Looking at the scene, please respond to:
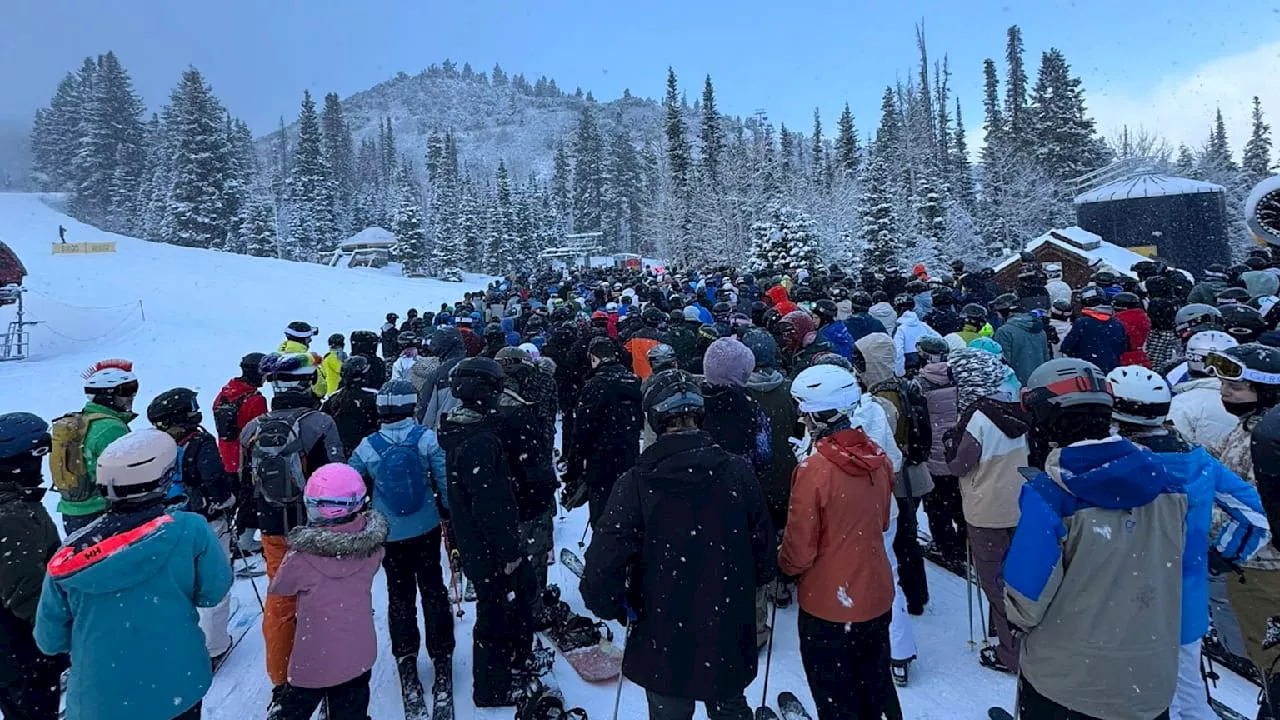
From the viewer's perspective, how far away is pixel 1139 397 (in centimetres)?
236

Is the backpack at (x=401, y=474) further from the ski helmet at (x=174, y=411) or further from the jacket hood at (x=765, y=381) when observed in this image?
the jacket hood at (x=765, y=381)

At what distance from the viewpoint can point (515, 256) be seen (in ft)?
188

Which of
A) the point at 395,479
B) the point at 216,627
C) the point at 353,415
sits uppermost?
the point at 353,415

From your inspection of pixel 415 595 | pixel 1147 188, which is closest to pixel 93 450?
pixel 415 595

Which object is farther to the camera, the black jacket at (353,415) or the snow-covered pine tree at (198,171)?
the snow-covered pine tree at (198,171)

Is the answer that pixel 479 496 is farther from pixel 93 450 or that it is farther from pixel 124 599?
pixel 93 450

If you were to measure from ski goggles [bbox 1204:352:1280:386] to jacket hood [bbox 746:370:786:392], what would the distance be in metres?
2.30

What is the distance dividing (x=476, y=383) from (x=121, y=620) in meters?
1.74

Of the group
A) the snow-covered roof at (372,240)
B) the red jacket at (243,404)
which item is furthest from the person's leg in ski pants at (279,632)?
the snow-covered roof at (372,240)

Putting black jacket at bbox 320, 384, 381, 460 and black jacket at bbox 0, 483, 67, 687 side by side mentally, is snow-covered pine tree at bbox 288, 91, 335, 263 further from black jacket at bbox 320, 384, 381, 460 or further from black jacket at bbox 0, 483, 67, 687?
black jacket at bbox 0, 483, 67, 687

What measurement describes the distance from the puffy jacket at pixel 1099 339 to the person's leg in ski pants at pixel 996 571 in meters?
3.35

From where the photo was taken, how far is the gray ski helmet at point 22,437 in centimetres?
292

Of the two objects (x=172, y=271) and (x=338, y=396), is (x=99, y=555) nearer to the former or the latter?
(x=338, y=396)

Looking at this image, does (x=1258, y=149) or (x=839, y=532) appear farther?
(x=1258, y=149)
